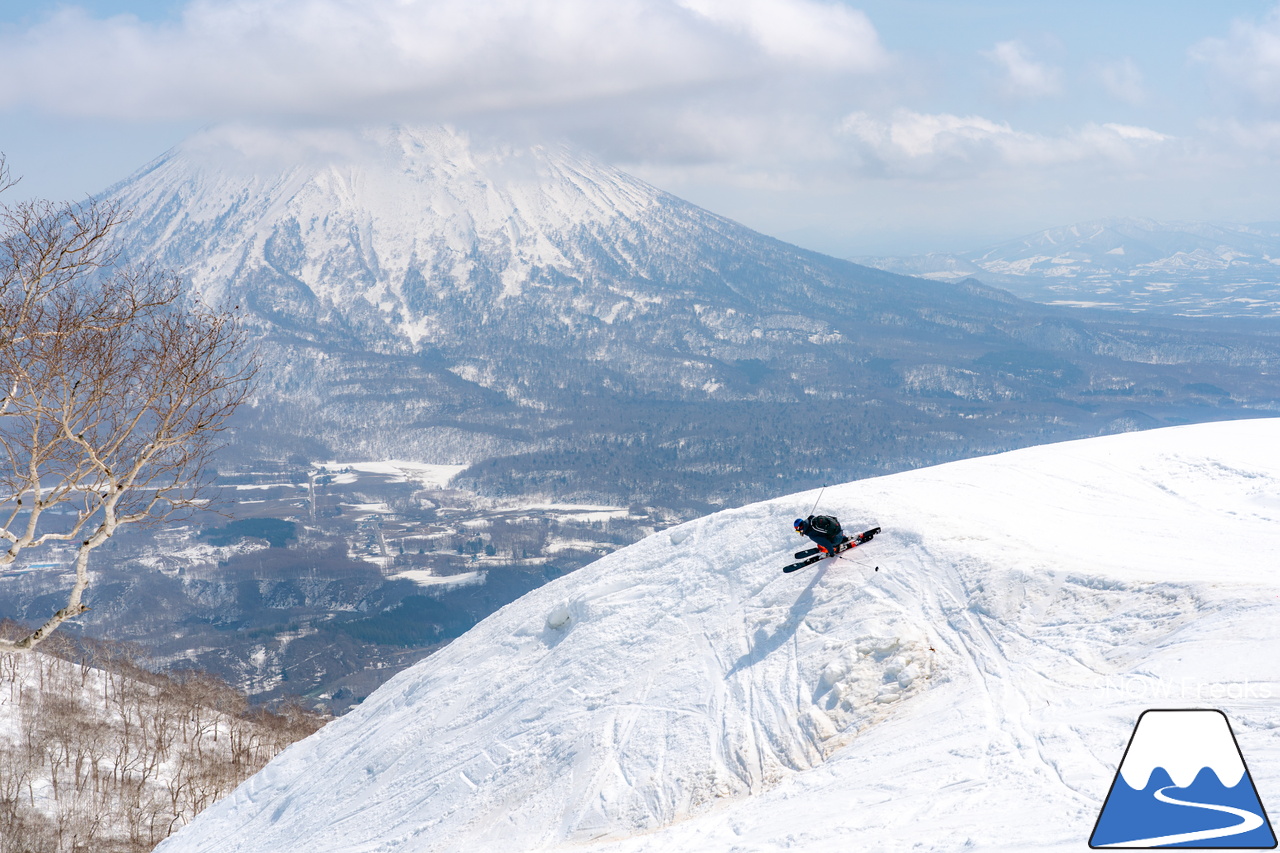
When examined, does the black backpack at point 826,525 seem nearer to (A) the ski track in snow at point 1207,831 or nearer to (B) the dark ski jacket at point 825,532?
(B) the dark ski jacket at point 825,532

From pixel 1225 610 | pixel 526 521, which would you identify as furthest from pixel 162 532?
pixel 1225 610

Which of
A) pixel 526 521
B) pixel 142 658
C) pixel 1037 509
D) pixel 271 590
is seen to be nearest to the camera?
pixel 1037 509

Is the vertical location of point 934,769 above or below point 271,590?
above

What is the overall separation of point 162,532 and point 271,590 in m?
56.0

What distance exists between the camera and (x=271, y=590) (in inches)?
5084

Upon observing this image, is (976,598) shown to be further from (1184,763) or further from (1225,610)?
(1184,763)

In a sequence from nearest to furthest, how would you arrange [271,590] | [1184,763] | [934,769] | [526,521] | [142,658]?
1. [1184,763]
2. [934,769]
3. [142,658]
4. [271,590]
5. [526,521]

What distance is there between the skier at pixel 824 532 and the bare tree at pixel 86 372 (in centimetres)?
1243

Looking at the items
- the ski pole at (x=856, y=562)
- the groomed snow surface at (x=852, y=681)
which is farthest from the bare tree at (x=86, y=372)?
the ski pole at (x=856, y=562)

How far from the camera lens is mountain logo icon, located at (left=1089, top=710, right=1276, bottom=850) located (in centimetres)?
812

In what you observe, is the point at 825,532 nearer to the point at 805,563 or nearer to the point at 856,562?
the point at 805,563

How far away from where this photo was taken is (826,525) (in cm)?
1909

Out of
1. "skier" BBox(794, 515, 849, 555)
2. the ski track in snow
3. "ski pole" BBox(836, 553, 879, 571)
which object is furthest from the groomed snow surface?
the ski track in snow

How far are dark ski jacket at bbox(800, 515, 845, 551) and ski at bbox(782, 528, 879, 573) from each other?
0.54 feet
